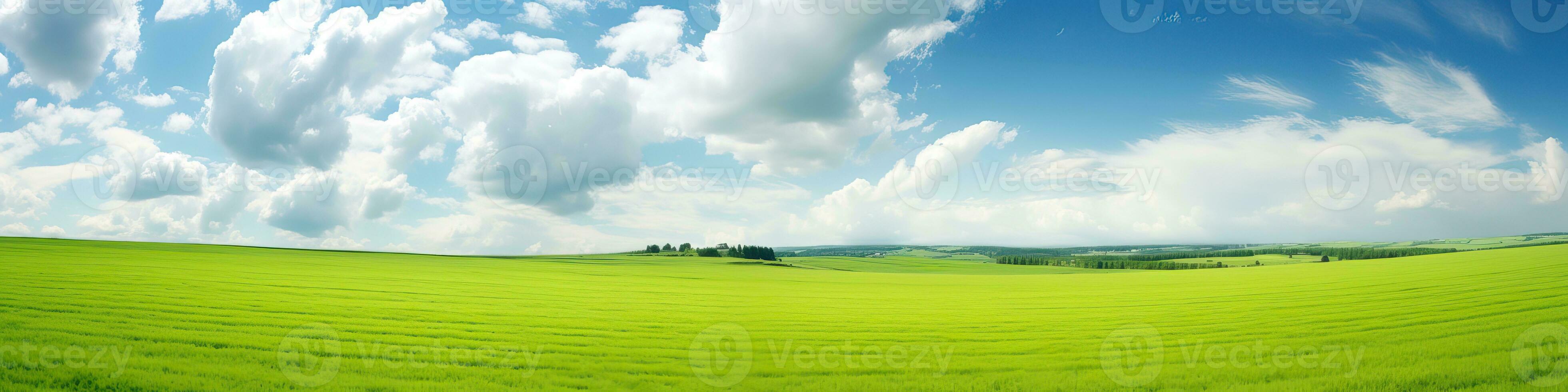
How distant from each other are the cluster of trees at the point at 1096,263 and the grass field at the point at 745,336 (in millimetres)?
72160

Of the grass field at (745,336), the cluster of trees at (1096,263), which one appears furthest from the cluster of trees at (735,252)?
the grass field at (745,336)

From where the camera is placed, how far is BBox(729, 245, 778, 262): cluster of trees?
111438 millimetres

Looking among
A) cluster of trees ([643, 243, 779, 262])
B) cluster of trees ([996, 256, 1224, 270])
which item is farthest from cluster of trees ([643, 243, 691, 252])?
cluster of trees ([996, 256, 1224, 270])

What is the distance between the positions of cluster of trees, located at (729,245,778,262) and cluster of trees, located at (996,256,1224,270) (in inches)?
1961

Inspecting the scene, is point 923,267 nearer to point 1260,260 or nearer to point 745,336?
point 1260,260

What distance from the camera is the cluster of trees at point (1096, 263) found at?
94.4 metres

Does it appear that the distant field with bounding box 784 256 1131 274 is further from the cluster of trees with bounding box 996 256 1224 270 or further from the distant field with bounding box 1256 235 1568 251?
the distant field with bounding box 1256 235 1568 251

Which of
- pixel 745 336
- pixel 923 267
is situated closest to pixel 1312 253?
pixel 923 267

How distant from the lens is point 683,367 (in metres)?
10.5

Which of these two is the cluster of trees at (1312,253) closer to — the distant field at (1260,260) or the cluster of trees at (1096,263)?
the distant field at (1260,260)

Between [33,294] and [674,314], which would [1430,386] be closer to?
[674,314]

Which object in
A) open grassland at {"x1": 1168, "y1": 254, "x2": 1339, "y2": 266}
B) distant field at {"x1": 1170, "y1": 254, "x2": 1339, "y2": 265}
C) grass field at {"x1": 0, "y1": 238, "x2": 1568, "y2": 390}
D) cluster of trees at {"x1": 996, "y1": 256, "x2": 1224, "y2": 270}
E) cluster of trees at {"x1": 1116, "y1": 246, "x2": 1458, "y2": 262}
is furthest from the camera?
cluster of trees at {"x1": 996, "y1": 256, "x2": 1224, "y2": 270}

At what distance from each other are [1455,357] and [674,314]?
1730cm

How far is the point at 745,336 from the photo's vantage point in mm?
14383
